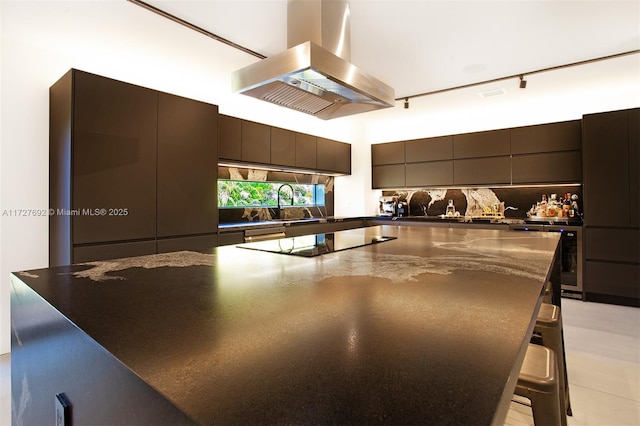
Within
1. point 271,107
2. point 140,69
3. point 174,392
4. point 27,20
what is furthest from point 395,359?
point 271,107

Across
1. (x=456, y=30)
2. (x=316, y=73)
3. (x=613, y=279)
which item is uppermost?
(x=456, y=30)

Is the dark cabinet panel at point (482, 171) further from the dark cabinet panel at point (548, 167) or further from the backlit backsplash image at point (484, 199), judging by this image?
the backlit backsplash image at point (484, 199)

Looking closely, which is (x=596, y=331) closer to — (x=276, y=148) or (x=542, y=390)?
(x=542, y=390)

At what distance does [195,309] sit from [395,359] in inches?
17.3

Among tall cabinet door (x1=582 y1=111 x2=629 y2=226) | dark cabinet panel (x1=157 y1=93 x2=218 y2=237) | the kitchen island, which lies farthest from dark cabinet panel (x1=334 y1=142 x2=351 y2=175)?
the kitchen island

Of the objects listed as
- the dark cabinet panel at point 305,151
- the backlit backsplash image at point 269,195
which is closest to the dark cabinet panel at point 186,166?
the backlit backsplash image at point 269,195

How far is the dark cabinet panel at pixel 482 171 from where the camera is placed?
4.33m

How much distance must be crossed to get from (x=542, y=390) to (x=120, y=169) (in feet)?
9.18

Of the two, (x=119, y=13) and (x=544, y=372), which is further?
(x=119, y=13)

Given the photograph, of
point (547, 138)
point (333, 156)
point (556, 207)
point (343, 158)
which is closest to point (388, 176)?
point (343, 158)

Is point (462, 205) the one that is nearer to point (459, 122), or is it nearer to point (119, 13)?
point (459, 122)

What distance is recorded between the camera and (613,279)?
138 inches

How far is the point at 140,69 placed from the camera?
10.1ft

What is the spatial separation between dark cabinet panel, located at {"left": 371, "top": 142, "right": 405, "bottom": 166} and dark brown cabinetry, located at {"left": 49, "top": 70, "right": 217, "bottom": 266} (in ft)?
10.2
